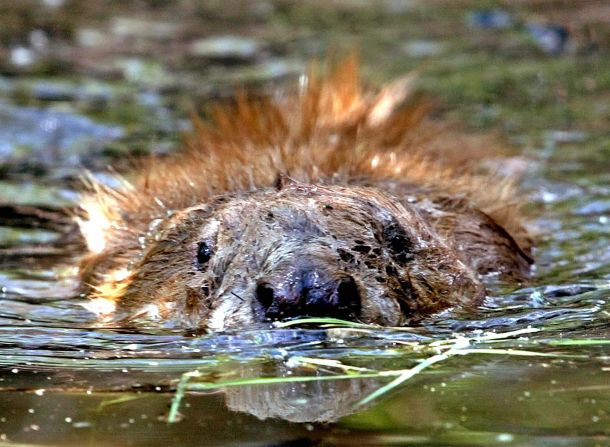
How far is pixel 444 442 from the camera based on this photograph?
272 cm

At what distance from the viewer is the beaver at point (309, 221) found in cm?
409

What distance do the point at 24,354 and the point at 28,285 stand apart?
69.1 inches

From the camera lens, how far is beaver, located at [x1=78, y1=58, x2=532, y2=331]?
161 inches

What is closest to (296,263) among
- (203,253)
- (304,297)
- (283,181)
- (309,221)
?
(304,297)

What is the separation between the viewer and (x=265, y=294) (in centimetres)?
387

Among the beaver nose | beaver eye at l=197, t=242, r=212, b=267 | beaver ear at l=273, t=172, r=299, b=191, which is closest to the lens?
the beaver nose

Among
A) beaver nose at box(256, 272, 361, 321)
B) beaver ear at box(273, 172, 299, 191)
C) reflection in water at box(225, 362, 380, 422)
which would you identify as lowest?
reflection in water at box(225, 362, 380, 422)

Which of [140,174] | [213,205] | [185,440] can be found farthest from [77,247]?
[185,440]

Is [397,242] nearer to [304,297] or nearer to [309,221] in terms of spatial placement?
[309,221]

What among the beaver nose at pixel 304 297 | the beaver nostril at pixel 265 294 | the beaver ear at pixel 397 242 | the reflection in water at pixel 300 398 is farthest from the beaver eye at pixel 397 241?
the reflection in water at pixel 300 398

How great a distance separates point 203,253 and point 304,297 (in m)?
0.81

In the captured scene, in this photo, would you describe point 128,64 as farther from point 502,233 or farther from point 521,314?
point 521,314

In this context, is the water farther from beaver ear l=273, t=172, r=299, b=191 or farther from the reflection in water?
beaver ear l=273, t=172, r=299, b=191

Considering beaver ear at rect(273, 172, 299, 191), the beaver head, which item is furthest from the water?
beaver ear at rect(273, 172, 299, 191)
